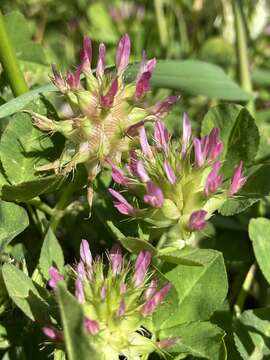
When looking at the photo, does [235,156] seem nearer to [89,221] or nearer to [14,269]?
[89,221]

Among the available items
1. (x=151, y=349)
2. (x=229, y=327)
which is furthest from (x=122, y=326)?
(x=229, y=327)

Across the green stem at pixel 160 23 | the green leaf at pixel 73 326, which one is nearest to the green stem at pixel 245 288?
the green leaf at pixel 73 326

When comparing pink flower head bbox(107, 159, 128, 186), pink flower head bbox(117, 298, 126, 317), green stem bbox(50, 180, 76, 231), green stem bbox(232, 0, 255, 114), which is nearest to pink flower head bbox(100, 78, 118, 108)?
pink flower head bbox(107, 159, 128, 186)

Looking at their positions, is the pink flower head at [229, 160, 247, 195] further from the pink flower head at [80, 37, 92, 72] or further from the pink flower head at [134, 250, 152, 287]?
the pink flower head at [80, 37, 92, 72]

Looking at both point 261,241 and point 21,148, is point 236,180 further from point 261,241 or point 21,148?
point 21,148

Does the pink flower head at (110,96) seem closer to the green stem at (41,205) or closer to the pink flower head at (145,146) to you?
the pink flower head at (145,146)

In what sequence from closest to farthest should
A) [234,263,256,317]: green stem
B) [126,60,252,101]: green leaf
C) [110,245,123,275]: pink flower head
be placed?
[110,245,123,275]: pink flower head < [234,263,256,317]: green stem < [126,60,252,101]: green leaf
